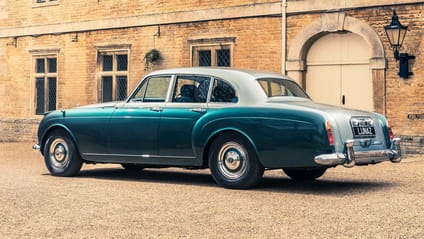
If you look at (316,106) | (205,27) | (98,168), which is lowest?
A: (98,168)

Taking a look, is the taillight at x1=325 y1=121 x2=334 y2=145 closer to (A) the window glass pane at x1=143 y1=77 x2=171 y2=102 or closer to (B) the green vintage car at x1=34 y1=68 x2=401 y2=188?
(B) the green vintage car at x1=34 y1=68 x2=401 y2=188

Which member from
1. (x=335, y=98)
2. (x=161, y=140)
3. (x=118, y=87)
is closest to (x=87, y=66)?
(x=118, y=87)

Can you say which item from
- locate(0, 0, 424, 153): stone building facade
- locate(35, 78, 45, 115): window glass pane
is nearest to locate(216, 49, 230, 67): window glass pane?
locate(0, 0, 424, 153): stone building facade

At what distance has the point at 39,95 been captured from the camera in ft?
71.9

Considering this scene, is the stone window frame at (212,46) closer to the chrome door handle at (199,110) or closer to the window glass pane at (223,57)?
the window glass pane at (223,57)

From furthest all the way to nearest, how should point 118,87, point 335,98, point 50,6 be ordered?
1. point 50,6
2. point 118,87
3. point 335,98

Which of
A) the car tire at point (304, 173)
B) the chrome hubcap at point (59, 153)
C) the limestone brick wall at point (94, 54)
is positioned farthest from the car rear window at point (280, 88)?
the limestone brick wall at point (94, 54)

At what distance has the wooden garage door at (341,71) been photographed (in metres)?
15.3

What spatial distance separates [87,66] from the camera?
67.3ft

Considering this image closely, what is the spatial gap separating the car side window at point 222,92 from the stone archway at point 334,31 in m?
6.14

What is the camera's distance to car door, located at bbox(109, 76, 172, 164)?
9781 millimetres

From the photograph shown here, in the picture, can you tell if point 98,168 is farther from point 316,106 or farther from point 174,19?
point 174,19

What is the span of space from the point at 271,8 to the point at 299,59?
130cm

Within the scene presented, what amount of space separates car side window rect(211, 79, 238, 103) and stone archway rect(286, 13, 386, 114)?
20.2 feet
